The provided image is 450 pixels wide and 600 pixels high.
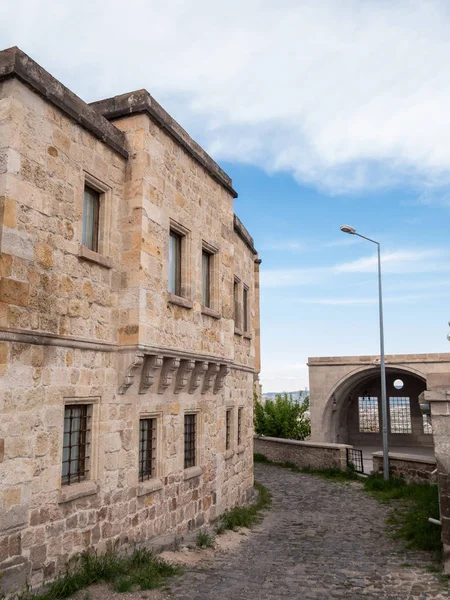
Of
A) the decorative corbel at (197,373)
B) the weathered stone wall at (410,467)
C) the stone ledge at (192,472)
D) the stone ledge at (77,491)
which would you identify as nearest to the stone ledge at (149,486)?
the stone ledge at (192,472)

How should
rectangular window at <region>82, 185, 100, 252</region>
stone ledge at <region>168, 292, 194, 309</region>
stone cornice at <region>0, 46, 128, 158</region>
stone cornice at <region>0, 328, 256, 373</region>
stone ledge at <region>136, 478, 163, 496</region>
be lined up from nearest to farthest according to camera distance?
stone cornice at <region>0, 328, 256, 373</region>, stone cornice at <region>0, 46, 128, 158</region>, rectangular window at <region>82, 185, 100, 252</region>, stone ledge at <region>136, 478, 163, 496</region>, stone ledge at <region>168, 292, 194, 309</region>

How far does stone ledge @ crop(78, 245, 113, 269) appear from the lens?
26.2 ft

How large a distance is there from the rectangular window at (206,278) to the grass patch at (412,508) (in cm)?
621

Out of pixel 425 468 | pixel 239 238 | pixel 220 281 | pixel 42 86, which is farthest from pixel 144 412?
pixel 425 468

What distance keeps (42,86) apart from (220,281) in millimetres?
6065

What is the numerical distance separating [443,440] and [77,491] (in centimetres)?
567

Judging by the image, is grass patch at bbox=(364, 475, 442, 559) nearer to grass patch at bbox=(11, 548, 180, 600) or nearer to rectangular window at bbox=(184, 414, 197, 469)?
rectangular window at bbox=(184, 414, 197, 469)

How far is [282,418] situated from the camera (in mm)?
26828

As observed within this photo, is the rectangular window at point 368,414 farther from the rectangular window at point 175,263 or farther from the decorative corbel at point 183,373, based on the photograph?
the rectangular window at point 175,263

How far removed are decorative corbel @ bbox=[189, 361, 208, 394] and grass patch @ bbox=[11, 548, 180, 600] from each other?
11.0 ft

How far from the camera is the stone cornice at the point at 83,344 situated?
21.8 feet

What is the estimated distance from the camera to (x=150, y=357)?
897 cm

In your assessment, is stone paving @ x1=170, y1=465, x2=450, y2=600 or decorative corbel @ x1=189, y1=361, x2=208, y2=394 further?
decorative corbel @ x1=189, y1=361, x2=208, y2=394

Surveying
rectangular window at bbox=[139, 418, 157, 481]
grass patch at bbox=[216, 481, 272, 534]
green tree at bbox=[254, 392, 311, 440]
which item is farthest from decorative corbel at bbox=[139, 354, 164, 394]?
green tree at bbox=[254, 392, 311, 440]
